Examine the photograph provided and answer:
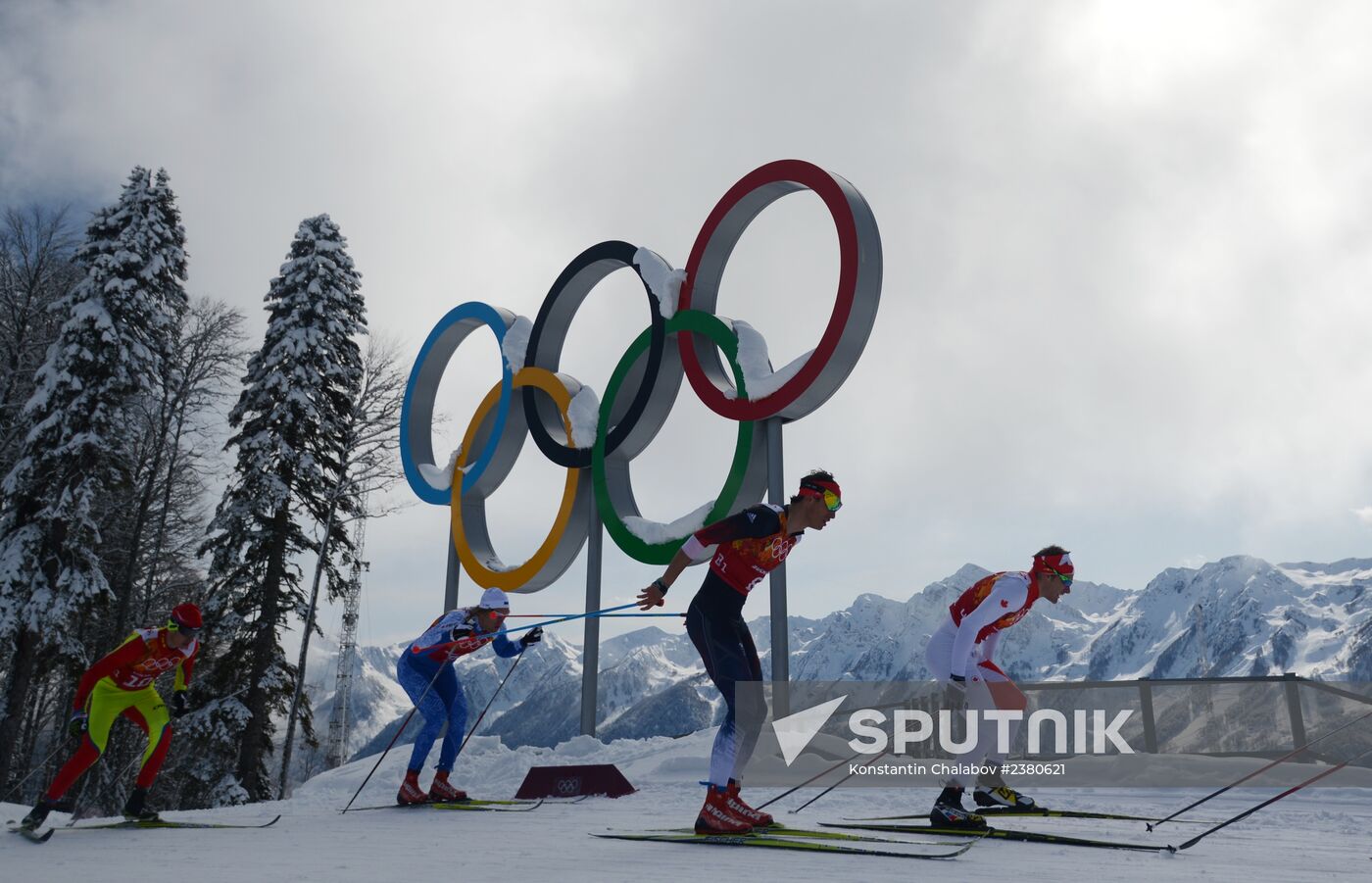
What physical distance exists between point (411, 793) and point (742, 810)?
4.17m

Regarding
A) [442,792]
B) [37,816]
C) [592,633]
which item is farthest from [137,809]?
[592,633]

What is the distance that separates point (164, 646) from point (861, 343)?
764 cm

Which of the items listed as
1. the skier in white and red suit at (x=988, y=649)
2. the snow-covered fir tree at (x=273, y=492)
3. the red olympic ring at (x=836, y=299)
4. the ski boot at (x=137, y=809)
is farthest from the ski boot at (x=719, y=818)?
the snow-covered fir tree at (x=273, y=492)

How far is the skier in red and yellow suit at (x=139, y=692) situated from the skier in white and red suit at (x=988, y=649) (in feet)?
18.1

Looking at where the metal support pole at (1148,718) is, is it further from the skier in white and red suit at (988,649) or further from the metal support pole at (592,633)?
the metal support pole at (592,633)

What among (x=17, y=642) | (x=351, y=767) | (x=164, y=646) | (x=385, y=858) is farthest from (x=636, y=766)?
(x=17, y=642)

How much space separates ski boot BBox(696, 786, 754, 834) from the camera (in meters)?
5.08

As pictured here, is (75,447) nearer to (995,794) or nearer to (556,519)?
(556,519)

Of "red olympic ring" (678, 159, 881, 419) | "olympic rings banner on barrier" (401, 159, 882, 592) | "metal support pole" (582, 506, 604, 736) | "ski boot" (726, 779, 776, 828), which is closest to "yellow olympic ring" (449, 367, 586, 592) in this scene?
"olympic rings banner on barrier" (401, 159, 882, 592)

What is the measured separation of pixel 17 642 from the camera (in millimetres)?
17875

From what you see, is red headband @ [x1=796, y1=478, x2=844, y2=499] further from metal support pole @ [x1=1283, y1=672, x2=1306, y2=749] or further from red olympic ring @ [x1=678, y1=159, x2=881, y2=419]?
metal support pole @ [x1=1283, y1=672, x2=1306, y2=749]

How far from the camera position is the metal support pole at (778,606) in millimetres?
10484

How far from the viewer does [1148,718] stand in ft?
37.0

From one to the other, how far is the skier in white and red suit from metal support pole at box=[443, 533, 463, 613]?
11350 mm
